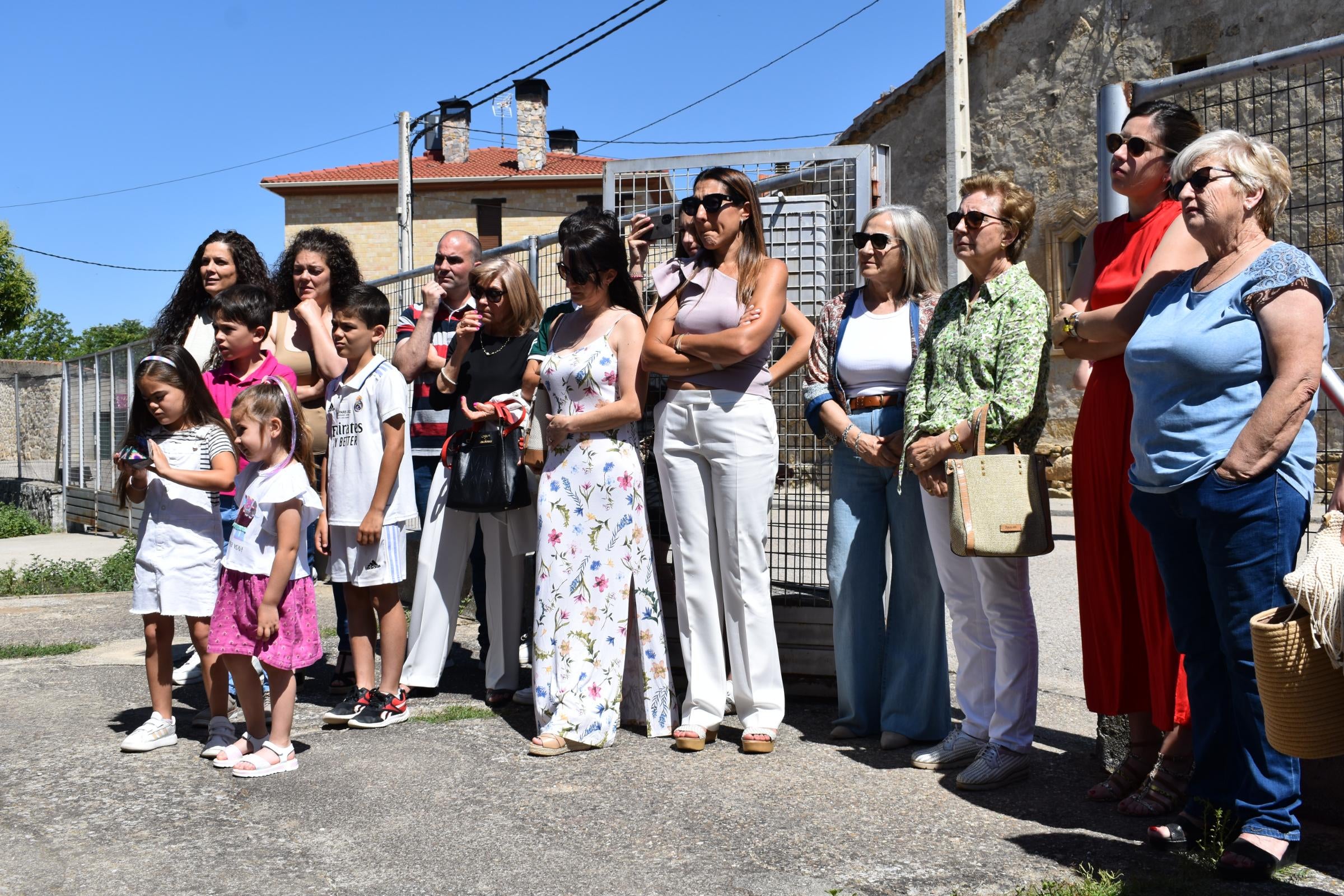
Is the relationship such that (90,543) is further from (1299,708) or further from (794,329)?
(1299,708)

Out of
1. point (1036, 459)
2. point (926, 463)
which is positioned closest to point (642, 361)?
point (926, 463)

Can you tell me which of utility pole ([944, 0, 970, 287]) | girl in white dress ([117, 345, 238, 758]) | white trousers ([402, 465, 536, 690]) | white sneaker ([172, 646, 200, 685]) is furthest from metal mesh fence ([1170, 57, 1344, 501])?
utility pole ([944, 0, 970, 287])

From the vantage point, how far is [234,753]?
173 inches

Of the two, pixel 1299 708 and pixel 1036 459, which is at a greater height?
pixel 1036 459

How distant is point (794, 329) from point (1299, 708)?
2413 millimetres

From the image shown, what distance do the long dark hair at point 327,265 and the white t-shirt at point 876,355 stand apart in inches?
92.3

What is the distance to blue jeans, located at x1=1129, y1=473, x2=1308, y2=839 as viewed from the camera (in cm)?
308

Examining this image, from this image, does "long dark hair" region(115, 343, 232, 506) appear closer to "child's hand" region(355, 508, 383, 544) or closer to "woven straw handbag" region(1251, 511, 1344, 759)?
"child's hand" region(355, 508, 383, 544)

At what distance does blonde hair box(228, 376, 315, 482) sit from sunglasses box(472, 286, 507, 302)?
37.4 inches

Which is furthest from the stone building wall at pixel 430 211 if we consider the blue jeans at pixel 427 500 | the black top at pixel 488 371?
the black top at pixel 488 371

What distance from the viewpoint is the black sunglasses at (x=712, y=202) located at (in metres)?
4.64

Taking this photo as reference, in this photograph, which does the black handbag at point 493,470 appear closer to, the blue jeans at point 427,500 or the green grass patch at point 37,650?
the blue jeans at point 427,500

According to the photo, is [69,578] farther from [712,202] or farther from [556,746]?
[712,202]

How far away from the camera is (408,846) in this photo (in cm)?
350
